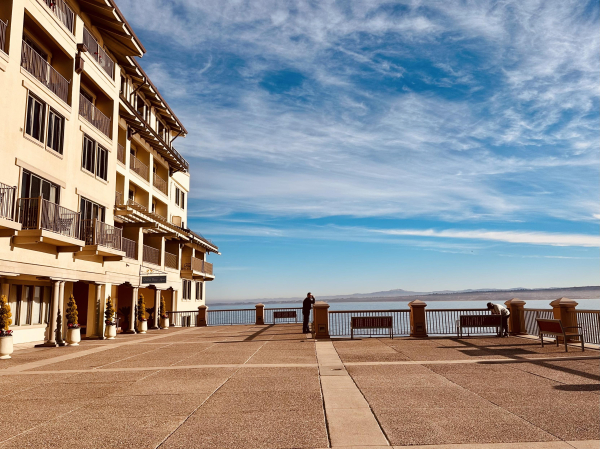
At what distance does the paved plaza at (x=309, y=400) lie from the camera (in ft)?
19.2

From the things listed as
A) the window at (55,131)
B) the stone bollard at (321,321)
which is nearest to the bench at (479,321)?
the stone bollard at (321,321)

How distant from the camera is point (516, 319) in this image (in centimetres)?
1917

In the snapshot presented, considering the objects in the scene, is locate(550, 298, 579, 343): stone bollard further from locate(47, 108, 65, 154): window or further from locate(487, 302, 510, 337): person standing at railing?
locate(47, 108, 65, 154): window

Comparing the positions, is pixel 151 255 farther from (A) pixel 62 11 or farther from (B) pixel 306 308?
(A) pixel 62 11

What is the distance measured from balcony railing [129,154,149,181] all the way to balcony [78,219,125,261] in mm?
7214

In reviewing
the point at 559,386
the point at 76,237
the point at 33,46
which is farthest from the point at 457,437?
the point at 33,46

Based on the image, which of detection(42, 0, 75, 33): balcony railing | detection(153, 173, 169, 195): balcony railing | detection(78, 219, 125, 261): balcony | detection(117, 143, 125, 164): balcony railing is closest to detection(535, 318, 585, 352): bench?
detection(78, 219, 125, 261): balcony

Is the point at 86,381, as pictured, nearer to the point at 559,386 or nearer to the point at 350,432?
the point at 350,432

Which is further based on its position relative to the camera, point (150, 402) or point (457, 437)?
point (150, 402)

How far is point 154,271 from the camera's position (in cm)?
3031

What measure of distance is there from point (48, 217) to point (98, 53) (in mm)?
9450

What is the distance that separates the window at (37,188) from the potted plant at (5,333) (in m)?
3.58

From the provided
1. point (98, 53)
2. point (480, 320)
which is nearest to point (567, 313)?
point (480, 320)

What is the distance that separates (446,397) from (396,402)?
2.90ft
